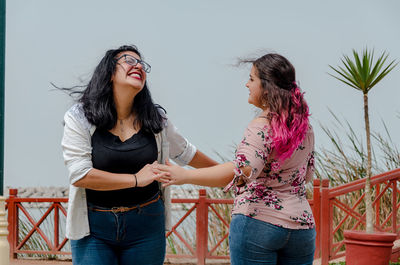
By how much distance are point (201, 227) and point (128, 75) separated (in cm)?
574

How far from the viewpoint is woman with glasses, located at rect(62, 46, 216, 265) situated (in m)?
2.52

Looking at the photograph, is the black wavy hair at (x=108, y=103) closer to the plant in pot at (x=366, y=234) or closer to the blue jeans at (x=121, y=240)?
the blue jeans at (x=121, y=240)

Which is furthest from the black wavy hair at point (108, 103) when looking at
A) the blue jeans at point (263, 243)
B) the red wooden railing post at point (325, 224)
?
the red wooden railing post at point (325, 224)

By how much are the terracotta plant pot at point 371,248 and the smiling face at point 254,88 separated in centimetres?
387

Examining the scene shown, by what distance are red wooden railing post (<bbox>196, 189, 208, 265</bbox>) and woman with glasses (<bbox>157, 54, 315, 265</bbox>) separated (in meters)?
5.72

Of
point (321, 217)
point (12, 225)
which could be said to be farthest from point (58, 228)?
point (321, 217)

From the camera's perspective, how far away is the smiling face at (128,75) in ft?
8.52

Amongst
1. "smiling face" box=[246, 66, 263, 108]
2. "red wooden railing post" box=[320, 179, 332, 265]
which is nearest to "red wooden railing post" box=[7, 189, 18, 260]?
"red wooden railing post" box=[320, 179, 332, 265]

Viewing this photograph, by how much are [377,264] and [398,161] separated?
3.80 metres

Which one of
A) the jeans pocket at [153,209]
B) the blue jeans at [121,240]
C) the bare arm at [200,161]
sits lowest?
the blue jeans at [121,240]

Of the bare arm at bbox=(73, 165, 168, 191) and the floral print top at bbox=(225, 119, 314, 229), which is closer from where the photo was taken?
the floral print top at bbox=(225, 119, 314, 229)

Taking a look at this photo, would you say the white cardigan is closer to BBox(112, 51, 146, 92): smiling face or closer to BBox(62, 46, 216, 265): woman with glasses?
BBox(62, 46, 216, 265): woman with glasses

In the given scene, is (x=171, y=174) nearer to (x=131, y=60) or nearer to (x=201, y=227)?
(x=131, y=60)

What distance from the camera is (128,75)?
261 centimetres
